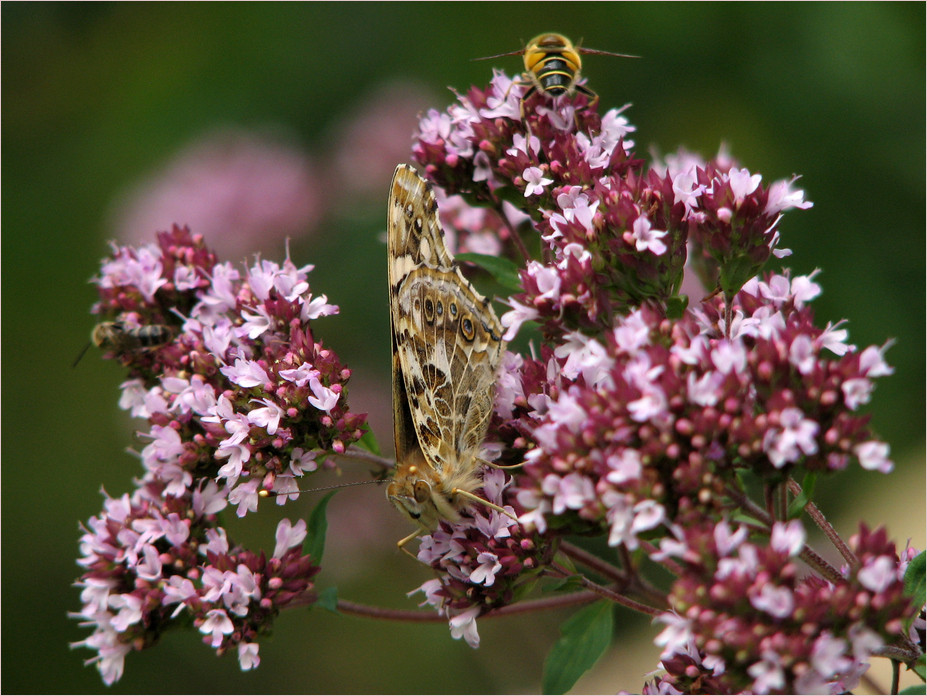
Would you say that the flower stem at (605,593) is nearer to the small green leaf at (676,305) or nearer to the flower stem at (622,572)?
the flower stem at (622,572)

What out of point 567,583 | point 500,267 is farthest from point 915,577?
point 500,267

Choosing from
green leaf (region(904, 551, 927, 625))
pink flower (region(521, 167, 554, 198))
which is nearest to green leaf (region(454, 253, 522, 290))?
pink flower (region(521, 167, 554, 198))

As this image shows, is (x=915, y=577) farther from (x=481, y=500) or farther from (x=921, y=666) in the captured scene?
(x=481, y=500)

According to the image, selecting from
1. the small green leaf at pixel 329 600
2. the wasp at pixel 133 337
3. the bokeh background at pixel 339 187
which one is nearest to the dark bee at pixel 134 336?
the wasp at pixel 133 337

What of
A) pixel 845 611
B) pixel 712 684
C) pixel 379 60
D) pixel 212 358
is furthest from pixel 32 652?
pixel 845 611

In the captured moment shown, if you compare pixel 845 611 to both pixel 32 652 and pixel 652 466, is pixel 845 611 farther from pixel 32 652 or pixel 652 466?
pixel 32 652
